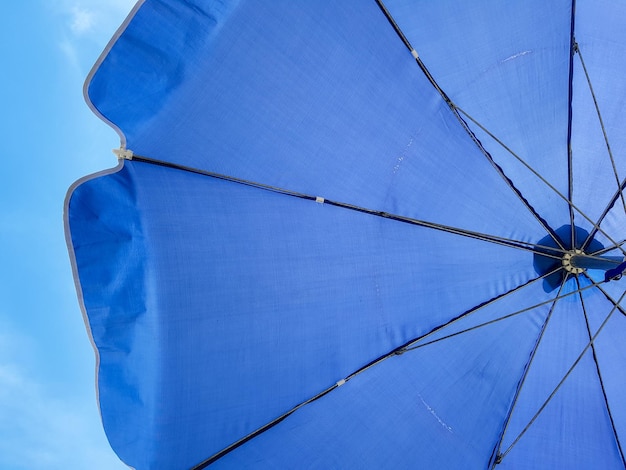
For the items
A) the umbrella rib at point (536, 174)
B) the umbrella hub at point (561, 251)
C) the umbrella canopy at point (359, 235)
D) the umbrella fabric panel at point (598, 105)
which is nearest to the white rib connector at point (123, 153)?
the umbrella canopy at point (359, 235)

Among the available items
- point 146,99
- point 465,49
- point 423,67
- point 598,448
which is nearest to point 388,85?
point 423,67

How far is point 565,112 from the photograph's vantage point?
8.61ft

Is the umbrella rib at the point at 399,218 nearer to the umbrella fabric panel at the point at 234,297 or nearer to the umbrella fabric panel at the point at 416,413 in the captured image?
the umbrella fabric panel at the point at 234,297

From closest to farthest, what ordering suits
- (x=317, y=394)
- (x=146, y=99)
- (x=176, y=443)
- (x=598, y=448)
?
(x=146, y=99)
(x=176, y=443)
(x=317, y=394)
(x=598, y=448)

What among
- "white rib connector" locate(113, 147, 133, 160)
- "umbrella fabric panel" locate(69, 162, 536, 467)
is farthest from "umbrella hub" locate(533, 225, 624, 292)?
"white rib connector" locate(113, 147, 133, 160)

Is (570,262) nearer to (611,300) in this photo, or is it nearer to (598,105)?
(611,300)

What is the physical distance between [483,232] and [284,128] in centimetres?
110

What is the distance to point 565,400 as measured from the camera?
9.22ft

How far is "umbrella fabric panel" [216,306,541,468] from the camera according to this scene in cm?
254

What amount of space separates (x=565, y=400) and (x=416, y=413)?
0.83 m

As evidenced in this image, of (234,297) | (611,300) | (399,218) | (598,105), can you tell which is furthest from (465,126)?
(234,297)

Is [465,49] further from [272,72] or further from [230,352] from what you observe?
[230,352]

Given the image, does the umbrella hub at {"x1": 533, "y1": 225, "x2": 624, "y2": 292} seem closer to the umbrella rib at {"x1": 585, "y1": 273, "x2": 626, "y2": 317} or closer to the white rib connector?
the umbrella rib at {"x1": 585, "y1": 273, "x2": 626, "y2": 317}

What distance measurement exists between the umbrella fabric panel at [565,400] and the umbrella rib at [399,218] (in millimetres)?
259
